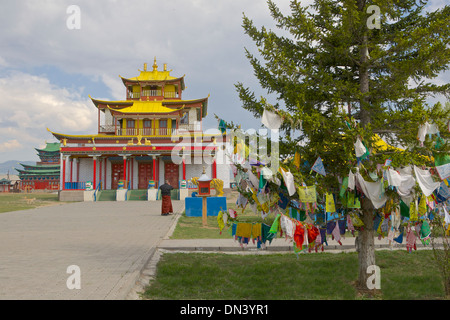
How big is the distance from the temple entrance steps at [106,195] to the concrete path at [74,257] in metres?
17.0

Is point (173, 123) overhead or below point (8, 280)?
overhead

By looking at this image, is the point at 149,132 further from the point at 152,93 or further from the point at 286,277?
the point at 286,277

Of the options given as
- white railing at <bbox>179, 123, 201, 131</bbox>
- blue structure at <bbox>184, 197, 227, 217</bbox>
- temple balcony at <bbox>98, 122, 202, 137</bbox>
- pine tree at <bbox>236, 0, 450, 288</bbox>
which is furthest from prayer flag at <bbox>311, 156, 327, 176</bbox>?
white railing at <bbox>179, 123, 201, 131</bbox>

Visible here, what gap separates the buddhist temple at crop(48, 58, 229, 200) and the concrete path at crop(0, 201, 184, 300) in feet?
58.4

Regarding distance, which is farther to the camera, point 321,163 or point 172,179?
point 172,179

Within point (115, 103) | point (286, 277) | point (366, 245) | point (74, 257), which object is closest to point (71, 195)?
point (115, 103)

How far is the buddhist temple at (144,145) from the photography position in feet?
102

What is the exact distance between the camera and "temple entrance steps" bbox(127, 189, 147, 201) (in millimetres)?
29469

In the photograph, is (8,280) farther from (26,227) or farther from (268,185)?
(26,227)

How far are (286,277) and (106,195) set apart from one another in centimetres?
2690

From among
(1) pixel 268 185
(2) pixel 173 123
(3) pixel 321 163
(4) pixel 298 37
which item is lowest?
(1) pixel 268 185
